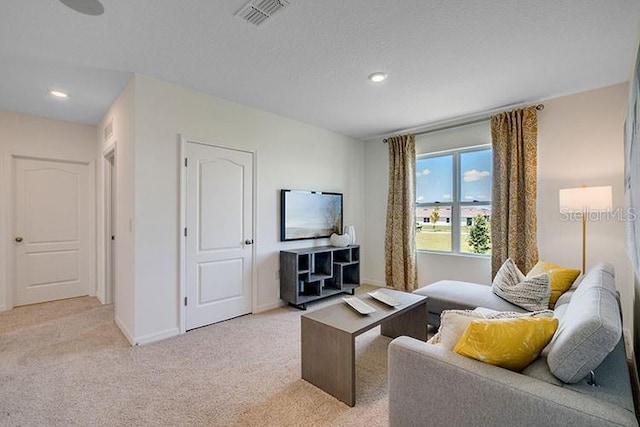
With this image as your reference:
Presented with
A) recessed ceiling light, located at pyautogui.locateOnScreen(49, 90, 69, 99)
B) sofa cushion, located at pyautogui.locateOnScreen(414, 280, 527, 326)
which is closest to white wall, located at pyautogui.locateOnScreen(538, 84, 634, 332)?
sofa cushion, located at pyautogui.locateOnScreen(414, 280, 527, 326)

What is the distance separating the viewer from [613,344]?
1.05 m

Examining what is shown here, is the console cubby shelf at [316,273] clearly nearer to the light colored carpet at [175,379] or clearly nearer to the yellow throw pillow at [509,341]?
the light colored carpet at [175,379]

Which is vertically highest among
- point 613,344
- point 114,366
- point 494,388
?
point 613,344

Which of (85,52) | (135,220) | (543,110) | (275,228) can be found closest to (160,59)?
(85,52)

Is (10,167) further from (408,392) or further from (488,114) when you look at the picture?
(488,114)

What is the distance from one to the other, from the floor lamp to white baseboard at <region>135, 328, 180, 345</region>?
13.4ft

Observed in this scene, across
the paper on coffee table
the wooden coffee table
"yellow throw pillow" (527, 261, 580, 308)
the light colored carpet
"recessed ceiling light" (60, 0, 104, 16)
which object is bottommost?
the light colored carpet

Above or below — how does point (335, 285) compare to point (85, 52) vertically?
below

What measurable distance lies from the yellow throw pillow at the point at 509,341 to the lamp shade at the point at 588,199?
2.12 meters

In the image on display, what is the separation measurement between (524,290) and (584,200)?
110 centimetres

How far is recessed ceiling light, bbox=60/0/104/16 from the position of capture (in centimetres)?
178

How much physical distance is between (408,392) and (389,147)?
3959 millimetres

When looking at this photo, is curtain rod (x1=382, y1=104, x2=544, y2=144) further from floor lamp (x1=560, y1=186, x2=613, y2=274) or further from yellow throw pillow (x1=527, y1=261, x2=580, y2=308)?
yellow throw pillow (x1=527, y1=261, x2=580, y2=308)

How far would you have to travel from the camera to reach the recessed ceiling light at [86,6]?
1.78 metres
